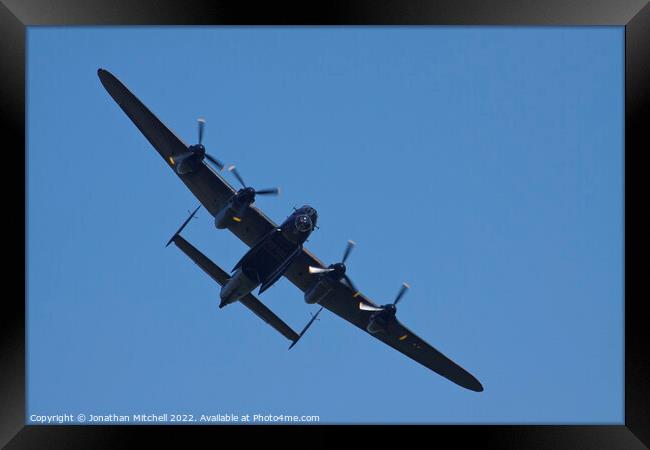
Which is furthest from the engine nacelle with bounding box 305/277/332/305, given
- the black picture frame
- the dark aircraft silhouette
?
the black picture frame

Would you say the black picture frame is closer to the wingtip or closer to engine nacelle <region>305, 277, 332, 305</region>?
engine nacelle <region>305, 277, 332, 305</region>

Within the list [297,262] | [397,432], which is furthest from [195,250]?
[397,432]

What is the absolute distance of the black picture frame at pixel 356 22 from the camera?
69.5 ft

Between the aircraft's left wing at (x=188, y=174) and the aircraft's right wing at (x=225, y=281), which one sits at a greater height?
the aircraft's left wing at (x=188, y=174)

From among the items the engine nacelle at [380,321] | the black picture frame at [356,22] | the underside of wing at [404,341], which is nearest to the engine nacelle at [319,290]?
the underside of wing at [404,341]

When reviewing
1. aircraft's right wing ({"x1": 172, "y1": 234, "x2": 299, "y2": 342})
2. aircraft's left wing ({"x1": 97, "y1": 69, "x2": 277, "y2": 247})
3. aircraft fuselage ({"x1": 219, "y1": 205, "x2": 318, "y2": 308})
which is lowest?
aircraft's right wing ({"x1": 172, "y1": 234, "x2": 299, "y2": 342})

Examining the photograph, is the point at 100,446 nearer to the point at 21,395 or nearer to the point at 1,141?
the point at 21,395

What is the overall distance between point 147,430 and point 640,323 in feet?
47.2

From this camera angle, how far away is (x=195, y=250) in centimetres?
3014

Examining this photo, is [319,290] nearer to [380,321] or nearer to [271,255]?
[380,321]

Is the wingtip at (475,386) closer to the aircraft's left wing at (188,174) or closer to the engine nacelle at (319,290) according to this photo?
the engine nacelle at (319,290)

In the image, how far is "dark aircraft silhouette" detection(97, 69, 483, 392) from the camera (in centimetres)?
2920

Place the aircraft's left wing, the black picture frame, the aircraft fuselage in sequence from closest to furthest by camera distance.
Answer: the black picture frame
the aircraft fuselage
the aircraft's left wing

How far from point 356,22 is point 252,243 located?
42.6 feet
